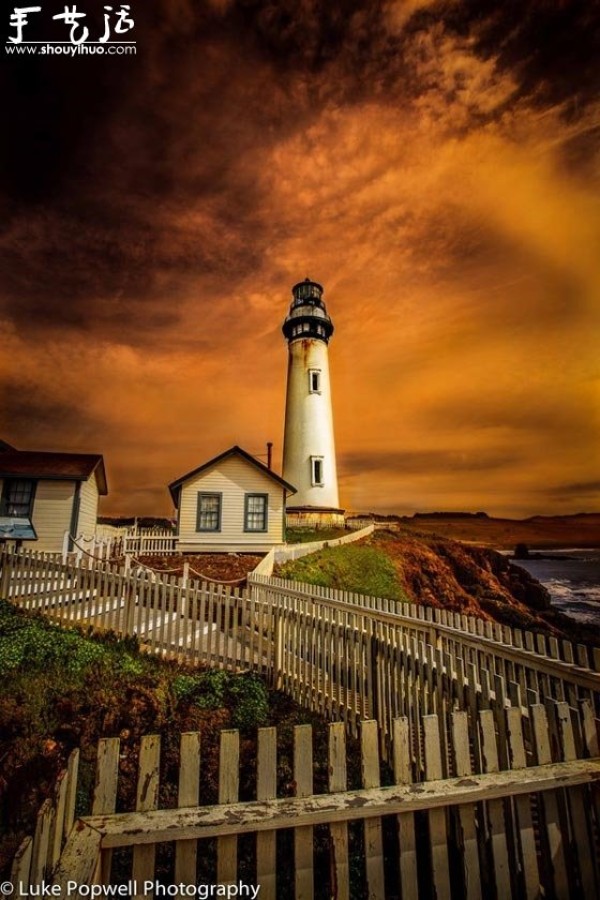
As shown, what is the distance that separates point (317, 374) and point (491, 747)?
113ft

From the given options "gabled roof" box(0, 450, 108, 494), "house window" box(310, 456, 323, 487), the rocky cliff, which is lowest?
the rocky cliff

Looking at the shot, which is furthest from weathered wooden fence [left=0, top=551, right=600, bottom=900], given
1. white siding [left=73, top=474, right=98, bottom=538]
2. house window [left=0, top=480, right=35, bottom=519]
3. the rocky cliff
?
the rocky cliff

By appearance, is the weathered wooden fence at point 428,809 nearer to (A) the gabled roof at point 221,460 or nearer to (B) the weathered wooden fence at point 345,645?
(B) the weathered wooden fence at point 345,645

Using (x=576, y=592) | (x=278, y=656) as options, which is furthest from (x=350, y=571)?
(x=576, y=592)

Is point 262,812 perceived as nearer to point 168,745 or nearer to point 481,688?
point 481,688

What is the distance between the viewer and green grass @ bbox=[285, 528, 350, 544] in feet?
94.8

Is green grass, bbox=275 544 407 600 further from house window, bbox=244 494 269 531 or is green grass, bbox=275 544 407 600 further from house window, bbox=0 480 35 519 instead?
house window, bbox=0 480 35 519

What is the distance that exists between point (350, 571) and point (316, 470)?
41.3ft

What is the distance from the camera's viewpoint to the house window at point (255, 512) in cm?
2233

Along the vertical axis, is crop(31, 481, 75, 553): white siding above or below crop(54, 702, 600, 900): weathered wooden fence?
above

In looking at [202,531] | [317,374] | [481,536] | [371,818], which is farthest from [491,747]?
[481,536]

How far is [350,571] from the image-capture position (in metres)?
21.6

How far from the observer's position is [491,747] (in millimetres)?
2406

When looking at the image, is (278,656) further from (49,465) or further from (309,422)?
(309,422)
